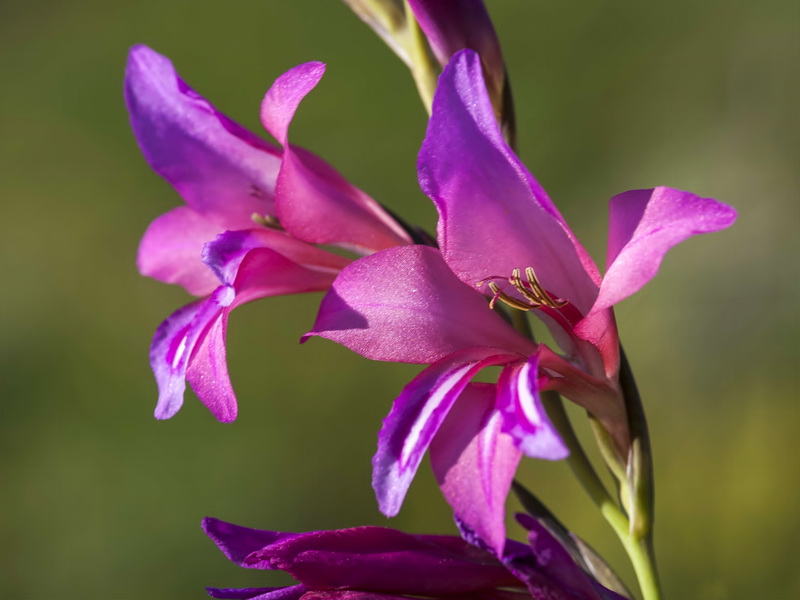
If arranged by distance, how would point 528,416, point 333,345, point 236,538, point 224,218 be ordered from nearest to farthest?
point 528,416 < point 236,538 < point 224,218 < point 333,345

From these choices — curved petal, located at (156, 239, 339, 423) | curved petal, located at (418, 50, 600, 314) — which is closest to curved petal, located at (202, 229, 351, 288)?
curved petal, located at (156, 239, 339, 423)

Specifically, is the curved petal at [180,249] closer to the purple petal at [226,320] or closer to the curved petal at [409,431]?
the purple petal at [226,320]

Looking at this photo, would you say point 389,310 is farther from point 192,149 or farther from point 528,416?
point 192,149

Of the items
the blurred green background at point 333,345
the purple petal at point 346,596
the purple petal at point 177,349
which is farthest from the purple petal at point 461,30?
the blurred green background at point 333,345

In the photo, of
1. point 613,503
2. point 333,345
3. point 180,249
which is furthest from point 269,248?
point 333,345

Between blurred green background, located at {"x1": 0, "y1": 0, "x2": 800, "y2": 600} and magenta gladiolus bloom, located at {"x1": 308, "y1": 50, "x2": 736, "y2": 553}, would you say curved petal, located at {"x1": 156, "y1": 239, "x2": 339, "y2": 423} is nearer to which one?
magenta gladiolus bloom, located at {"x1": 308, "y1": 50, "x2": 736, "y2": 553}

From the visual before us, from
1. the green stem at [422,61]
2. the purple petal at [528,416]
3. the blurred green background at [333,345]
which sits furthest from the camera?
the blurred green background at [333,345]
